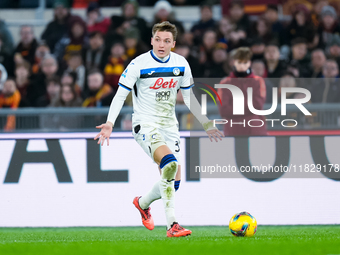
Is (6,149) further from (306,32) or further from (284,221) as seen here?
(306,32)

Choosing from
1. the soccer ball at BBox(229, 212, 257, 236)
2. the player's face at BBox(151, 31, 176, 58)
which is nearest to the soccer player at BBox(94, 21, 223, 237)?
the player's face at BBox(151, 31, 176, 58)

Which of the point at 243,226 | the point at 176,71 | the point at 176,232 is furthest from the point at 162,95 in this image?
the point at 243,226

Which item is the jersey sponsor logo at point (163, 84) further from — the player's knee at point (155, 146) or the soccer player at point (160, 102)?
the player's knee at point (155, 146)

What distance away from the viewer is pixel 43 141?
7918mm

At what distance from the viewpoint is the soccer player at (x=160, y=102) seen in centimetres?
595

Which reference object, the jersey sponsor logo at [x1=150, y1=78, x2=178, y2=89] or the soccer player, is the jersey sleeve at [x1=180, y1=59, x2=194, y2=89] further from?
the jersey sponsor logo at [x1=150, y1=78, x2=178, y2=89]

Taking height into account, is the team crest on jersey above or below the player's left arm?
above

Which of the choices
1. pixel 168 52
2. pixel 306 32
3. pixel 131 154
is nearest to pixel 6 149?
pixel 131 154

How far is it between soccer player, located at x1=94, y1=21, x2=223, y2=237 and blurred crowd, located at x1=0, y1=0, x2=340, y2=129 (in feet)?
9.50

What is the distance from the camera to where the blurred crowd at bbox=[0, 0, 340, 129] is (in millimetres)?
9617

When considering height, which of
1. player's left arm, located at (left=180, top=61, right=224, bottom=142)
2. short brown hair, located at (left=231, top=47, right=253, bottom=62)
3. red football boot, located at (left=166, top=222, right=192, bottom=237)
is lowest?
red football boot, located at (left=166, top=222, right=192, bottom=237)

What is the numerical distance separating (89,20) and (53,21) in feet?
2.40

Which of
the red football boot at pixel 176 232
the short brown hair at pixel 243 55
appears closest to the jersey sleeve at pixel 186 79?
the red football boot at pixel 176 232

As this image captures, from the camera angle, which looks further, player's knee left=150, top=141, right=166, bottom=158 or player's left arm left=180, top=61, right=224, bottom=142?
player's left arm left=180, top=61, right=224, bottom=142
